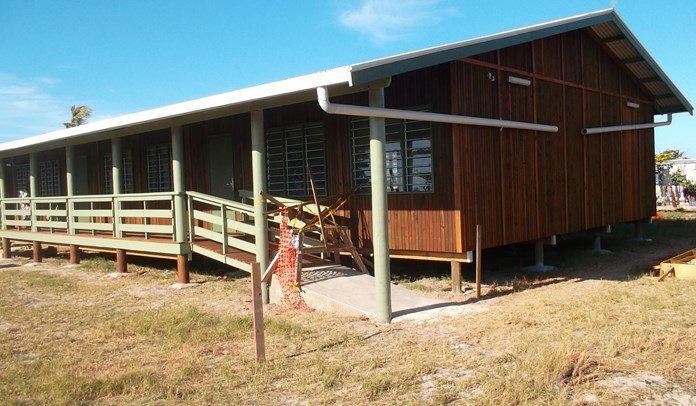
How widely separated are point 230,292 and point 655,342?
6043 millimetres

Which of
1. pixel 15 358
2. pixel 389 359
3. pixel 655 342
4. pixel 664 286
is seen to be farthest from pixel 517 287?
pixel 15 358

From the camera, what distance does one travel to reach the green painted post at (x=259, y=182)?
8102mm

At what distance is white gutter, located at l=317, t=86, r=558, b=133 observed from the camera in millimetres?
6367

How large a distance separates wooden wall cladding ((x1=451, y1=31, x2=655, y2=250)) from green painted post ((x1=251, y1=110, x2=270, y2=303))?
272 centimetres

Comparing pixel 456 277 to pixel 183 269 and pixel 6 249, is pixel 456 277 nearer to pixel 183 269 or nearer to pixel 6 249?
pixel 183 269

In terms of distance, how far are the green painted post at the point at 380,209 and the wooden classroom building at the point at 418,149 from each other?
0.7 inches

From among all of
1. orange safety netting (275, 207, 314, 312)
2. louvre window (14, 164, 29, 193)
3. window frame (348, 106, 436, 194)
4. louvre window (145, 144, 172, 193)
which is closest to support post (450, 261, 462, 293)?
window frame (348, 106, 436, 194)

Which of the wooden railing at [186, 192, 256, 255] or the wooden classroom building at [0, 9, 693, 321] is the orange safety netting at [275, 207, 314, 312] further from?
the wooden railing at [186, 192, 256, 255]

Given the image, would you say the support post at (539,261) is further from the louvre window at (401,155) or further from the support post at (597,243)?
the louvre window at (401,155)

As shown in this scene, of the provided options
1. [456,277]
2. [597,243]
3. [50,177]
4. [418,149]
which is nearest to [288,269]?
[456,277]

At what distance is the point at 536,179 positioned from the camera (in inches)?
398

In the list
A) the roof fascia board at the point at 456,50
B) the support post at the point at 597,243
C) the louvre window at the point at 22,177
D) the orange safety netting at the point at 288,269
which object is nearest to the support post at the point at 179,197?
the orange safety netting at the point at 288,269

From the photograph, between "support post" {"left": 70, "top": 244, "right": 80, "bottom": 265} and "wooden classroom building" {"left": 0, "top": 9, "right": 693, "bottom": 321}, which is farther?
"support post" {"left": 70, "top": 244, "right": 80, "bottom": 265}

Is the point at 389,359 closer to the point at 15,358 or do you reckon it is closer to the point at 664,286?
the point at 15,358
